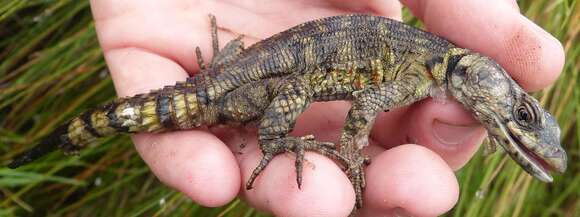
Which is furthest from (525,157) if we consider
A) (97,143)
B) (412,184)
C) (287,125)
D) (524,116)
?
(97,143)

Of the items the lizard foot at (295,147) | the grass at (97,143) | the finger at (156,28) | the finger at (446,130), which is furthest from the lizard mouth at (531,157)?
the finger at (156,28)

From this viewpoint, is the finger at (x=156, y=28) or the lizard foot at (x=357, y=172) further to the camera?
the finger at (x=156, y=28)

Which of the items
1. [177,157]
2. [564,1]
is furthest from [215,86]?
[564,1]

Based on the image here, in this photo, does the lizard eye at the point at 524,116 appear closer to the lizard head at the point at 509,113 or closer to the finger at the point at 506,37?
the lizard head at the point at 509,113

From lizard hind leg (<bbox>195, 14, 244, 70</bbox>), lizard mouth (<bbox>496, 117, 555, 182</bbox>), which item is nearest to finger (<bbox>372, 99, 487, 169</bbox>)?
lizard mouth (<bbox>496, 117, 555, 182</bbox>)

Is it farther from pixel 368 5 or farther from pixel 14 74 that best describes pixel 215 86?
pixel 14 74

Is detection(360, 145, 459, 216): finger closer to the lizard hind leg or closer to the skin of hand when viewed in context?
the skin of hand
